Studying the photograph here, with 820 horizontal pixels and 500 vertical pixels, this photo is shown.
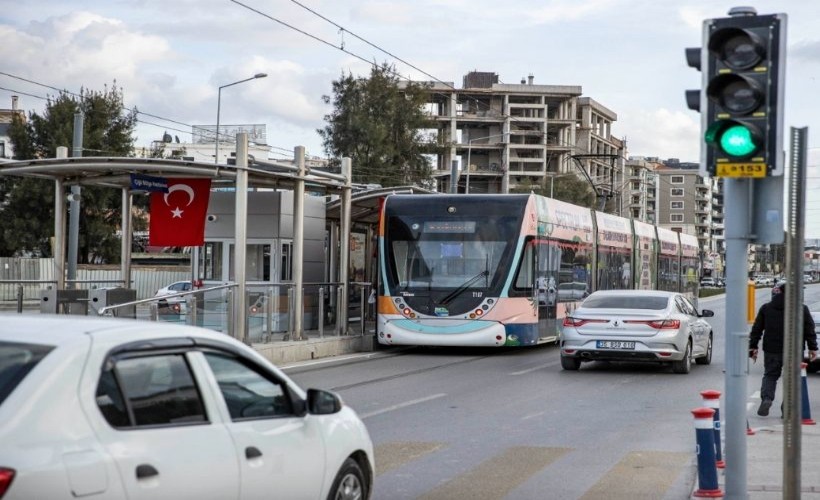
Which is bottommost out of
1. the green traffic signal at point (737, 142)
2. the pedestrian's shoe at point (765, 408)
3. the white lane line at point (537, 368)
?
the white lane line at point (537, 368)

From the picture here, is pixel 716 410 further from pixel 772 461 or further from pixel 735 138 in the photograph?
pixel 735 138


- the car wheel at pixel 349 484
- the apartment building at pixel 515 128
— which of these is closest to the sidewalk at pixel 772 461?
the car wheel at pixel 349 484

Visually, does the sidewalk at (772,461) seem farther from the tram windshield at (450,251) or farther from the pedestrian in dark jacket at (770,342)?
the tram windshield at (450,251)

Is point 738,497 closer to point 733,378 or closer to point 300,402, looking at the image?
point 733,378

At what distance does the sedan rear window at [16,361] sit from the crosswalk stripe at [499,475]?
4.45m

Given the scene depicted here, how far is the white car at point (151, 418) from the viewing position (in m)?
4.59

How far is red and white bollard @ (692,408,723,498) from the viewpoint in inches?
344

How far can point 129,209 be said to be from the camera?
2531 cm

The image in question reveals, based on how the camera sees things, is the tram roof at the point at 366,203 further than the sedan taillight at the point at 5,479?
Yes

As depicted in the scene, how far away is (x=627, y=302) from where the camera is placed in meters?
20.2

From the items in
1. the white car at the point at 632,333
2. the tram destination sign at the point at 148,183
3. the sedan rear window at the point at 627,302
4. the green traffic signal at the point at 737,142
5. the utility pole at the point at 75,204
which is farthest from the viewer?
the utility pole at the point at 75,204

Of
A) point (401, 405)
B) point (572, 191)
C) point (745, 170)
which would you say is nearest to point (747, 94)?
point (745, 170)

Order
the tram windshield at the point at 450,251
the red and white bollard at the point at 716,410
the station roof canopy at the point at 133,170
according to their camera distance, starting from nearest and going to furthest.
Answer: the red and white bollard at the point at 716,410, the station roof canopy at the point at 133,170, the tram windshield at the point at 450,251

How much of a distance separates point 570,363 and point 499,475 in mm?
10548
